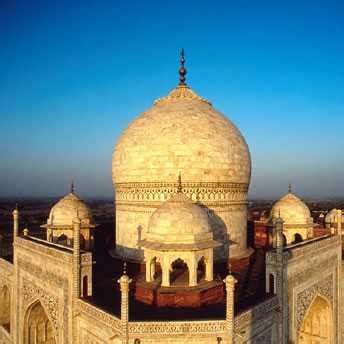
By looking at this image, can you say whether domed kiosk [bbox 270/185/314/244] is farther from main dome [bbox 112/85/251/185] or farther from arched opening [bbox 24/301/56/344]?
arched opening [bbox 24/301/56/344]

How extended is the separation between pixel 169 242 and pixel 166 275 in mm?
776

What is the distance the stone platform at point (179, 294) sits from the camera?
8.78 m

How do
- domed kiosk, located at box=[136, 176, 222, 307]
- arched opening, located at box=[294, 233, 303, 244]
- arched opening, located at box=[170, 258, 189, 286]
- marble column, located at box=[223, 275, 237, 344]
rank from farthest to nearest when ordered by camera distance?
arched opening, located at box=[294, 233, 303, 244]
arched opening, located at box=[170, 258, 189, 286]
domed kiosk, located at box=[136, 176, 222, 307]
marble column, located at box=[223, 275, 237, 344]

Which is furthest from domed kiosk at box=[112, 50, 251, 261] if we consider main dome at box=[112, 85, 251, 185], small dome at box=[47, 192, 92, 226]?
small dome at box=[47, 192, 92, 226]

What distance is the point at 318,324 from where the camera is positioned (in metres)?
13.2

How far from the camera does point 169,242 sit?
923 cm

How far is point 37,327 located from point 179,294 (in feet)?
22.0

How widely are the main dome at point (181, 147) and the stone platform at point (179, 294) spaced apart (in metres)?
4.37

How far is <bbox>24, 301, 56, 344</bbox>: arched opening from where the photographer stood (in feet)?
41.7

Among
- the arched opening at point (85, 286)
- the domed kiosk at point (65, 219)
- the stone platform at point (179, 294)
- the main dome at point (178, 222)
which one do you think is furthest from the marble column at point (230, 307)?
the domed kiosk at point (65, 219)

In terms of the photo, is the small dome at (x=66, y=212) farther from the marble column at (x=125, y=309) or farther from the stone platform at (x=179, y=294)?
the marble column at (x=125, y=309)

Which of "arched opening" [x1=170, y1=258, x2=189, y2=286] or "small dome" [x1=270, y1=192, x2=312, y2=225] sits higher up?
"small dome" [x1=270, y1=192, x2=312, y2=225]

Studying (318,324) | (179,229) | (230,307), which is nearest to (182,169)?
(179,229)

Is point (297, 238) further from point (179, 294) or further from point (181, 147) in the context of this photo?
point (179, 294)
